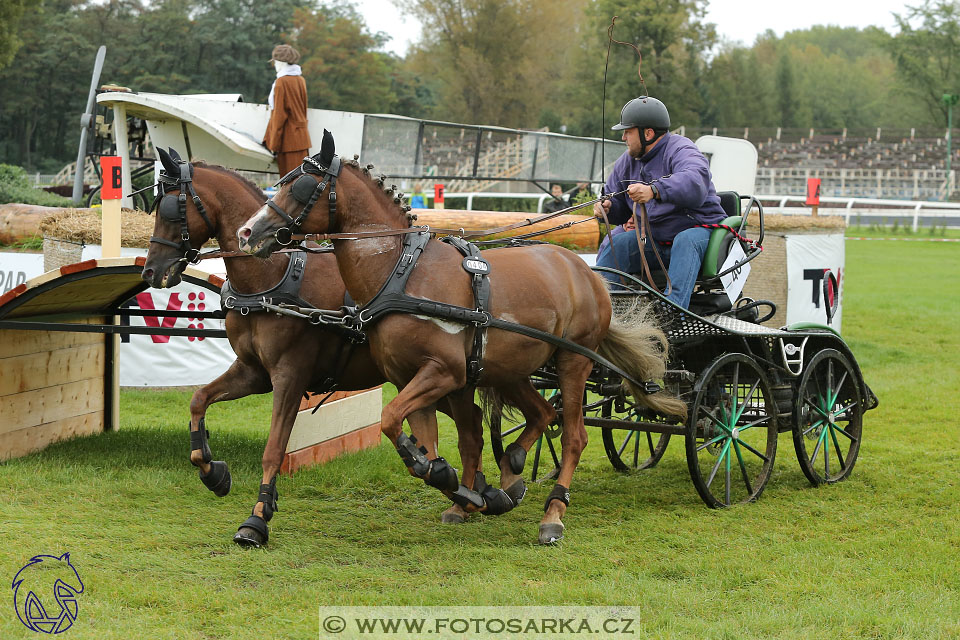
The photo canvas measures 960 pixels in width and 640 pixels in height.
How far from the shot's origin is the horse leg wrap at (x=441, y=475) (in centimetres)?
489

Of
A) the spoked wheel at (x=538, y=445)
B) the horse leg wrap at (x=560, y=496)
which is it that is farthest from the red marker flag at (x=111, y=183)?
the horse leg wrap at (x=560, y=496)

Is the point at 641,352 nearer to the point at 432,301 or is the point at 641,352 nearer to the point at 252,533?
the point at 432,301

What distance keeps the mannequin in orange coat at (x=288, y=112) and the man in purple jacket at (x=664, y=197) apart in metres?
4.49

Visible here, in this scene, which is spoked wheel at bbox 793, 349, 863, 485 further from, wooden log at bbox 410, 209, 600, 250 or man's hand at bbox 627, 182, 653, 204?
wooden log at bbox 410, 209, 600, 250

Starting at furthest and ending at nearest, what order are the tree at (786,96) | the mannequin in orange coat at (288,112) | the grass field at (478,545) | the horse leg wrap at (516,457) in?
the tree at (786,96), the mannequin in orange coat at (288,112), the horse leg wrap at (516,457), the grass field at (478,545)

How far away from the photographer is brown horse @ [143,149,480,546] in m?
5.30

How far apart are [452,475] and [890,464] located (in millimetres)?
3943

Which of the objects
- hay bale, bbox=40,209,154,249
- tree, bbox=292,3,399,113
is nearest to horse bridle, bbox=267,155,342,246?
hay bale, bbox=40,209,154,249

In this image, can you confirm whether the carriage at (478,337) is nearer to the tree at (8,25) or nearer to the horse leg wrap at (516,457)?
the horse leg wrap at (516,457)

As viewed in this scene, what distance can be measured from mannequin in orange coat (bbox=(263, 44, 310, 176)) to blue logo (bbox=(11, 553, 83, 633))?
6232 mm

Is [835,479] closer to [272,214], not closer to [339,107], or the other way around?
[272,214]

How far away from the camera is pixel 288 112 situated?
1044cm

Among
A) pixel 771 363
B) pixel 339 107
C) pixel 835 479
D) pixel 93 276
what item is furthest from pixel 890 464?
pixel 339 107

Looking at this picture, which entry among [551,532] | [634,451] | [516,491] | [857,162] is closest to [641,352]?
[516,491]
